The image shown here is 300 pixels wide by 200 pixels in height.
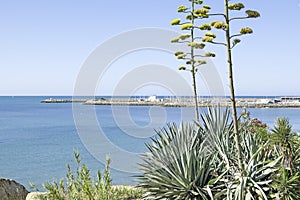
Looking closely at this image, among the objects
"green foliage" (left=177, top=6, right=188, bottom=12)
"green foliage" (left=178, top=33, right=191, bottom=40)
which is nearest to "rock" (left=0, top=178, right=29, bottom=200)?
"green foliage" (left=178, top=33, right=191, bottom=40)

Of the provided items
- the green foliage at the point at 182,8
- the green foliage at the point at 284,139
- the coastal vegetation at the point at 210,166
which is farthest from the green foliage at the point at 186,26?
the green foliage at the point at 284,139

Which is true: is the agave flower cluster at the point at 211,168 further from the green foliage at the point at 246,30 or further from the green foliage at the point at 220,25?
the green foliage at the point at 220,25

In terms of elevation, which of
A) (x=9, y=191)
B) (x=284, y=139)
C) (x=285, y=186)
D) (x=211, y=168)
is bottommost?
(x=9, y=191)

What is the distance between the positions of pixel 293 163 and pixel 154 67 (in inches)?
146

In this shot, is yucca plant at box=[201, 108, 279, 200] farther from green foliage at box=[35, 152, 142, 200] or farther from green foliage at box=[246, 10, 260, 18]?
green foliage at box=[246, 10, 260, 18]

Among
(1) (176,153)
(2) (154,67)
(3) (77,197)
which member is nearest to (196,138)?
(1) (176,153)

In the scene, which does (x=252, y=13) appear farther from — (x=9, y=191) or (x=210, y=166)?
(x=9, y=191)

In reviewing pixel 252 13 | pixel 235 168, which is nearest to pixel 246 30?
pixel 252 13

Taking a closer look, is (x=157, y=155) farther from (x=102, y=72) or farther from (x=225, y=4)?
(x=102, y=72)

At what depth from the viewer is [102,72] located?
818 cm

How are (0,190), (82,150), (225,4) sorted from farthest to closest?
(82,150)
(0,190)
(225,4)

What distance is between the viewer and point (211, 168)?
4.88 metres

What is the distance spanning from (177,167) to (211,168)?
44cm

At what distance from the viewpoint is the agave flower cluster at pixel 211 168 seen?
4.41 meters
